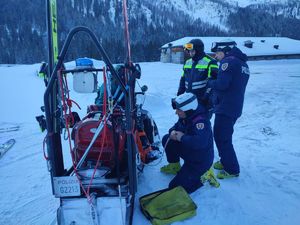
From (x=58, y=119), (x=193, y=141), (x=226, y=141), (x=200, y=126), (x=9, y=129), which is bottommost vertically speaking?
(x=9, y=129)

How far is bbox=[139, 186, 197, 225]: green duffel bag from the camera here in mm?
2463

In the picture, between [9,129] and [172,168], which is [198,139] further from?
[9,129]

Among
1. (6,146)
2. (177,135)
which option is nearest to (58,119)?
(177,135)

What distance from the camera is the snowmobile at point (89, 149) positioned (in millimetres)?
2193

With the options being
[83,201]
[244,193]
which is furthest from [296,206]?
[83,201]

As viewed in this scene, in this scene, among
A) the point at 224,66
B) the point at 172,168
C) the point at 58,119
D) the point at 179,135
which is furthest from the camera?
the point at 172,168

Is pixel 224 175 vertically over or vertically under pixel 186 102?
under

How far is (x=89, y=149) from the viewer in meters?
2.41

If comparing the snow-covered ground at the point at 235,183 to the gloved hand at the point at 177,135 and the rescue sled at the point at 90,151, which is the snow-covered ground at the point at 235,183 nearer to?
the rescue sled at the point at 90,151

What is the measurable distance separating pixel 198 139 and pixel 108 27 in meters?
88.5

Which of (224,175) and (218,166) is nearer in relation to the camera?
(224,175)

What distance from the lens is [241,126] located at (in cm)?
559

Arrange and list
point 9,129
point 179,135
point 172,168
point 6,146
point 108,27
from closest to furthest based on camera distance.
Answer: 1. point 179,135
2. point 172,168
3. point 6,146
4. point 9,129
5. point 108,27

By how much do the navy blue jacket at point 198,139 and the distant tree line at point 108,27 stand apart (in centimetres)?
4348
